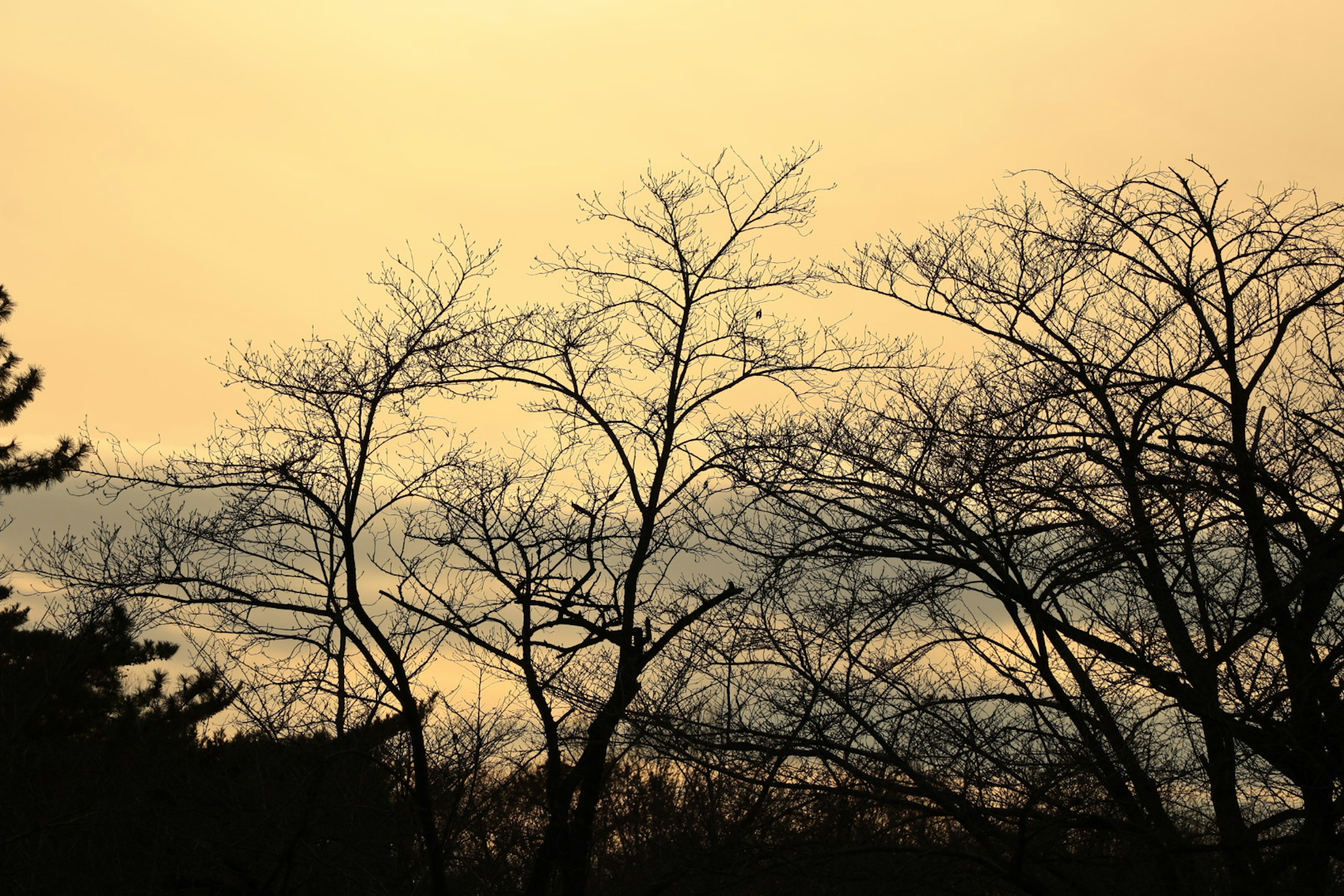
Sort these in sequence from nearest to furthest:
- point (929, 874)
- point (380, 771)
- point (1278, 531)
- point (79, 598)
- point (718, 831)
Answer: point (1278, 531) → point (929, 874) → point (718, 831) → point (79, 598) → point (380, 771)

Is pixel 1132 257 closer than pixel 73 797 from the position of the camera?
Yes

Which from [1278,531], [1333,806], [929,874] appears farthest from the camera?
[929,874]

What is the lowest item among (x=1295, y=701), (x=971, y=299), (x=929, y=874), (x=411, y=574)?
(x=929, y=874)

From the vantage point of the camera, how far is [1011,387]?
11766 millimetres

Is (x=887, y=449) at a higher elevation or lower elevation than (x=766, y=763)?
higher

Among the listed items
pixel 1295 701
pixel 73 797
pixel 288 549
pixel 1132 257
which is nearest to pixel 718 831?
pixel 288 549

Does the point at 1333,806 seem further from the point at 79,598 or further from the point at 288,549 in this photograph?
the point at 79,598

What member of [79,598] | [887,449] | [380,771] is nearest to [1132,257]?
[887,449]

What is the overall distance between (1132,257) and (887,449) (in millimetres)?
3050

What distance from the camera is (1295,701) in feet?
29.7

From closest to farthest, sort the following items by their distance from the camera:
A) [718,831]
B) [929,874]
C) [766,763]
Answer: [929,874], [766,763], [718,831]

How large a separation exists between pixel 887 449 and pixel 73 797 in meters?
13.7

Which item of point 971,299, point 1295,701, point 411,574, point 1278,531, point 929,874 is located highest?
point 971,299

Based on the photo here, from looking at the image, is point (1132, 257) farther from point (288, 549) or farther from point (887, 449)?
point (288, 549)
